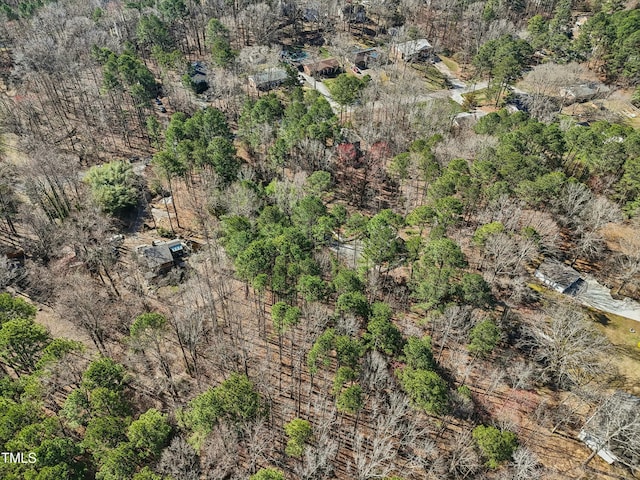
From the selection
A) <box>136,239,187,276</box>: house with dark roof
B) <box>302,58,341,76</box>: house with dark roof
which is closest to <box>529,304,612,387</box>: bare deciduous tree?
<box>136,239,187,276</box>: house with dark roof

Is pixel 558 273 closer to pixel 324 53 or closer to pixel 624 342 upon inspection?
pixel 624 342

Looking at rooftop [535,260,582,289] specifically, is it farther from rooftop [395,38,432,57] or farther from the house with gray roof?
rooftop [395,38,432,57]

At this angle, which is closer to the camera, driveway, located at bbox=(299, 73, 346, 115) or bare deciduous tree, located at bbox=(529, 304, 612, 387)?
bare deciduous tree, located at bbox=(529, 304, 612, 387)

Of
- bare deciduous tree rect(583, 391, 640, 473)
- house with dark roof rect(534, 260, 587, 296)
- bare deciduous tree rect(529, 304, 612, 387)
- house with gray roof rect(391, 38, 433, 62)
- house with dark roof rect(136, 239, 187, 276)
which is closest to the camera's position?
bare deciduous tree rect(583, 391, 640, 473)

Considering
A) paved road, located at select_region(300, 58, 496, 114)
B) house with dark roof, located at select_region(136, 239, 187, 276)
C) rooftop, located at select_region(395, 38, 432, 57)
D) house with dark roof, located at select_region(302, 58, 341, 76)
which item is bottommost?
house with dark roof, located at select_region(136, 239, 187, 276)

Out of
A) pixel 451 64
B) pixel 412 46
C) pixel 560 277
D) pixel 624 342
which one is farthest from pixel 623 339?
pixel 412 46

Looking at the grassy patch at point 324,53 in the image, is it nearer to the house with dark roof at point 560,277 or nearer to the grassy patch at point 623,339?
the house with dark roof at point 560,277

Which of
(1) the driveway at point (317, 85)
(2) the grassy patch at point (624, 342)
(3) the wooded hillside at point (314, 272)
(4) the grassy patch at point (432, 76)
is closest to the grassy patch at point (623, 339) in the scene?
(2) the grassy patch at point (624, 342)

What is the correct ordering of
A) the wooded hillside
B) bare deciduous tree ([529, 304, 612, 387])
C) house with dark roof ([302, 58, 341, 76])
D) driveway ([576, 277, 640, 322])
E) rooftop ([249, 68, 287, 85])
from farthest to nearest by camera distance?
house with dark roof ([302, 58, 341, 76]) < rooftop ([249, 68, 287, 85]) < driveway ([576, 277, 640, 322]) < bare deciduous tree ([529, 304, 612, 387]) < the wooded hillside

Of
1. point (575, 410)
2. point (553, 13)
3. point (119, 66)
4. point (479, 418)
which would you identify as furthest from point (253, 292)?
point (553, 13)
